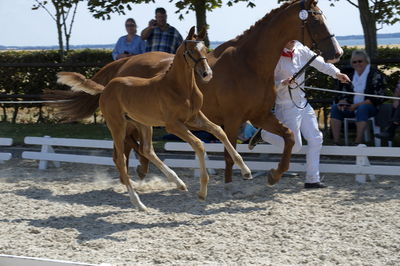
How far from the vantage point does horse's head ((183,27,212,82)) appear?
216 inches

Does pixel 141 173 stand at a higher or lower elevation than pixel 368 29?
lower

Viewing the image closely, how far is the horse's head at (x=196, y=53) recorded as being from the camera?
18.0 ft

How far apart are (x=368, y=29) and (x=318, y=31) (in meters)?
4.46

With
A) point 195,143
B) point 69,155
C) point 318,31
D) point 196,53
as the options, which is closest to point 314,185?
point 318,31

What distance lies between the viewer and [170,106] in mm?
5902

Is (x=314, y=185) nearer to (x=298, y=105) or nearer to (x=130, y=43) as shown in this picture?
(x=298, y=105)

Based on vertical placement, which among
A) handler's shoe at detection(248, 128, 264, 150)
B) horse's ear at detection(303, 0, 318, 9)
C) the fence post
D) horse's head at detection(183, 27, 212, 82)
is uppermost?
horse's ear at detection(303, 0, 318, 9)

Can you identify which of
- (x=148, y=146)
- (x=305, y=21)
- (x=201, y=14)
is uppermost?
(x=201, y=14)

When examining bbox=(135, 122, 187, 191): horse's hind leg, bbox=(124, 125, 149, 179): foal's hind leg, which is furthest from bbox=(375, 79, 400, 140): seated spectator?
bbox=(135, 122, 187, 191): horse's hind leg

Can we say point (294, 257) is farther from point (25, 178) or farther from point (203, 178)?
point (25, 178)

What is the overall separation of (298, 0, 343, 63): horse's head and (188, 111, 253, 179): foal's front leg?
1433 millimetres

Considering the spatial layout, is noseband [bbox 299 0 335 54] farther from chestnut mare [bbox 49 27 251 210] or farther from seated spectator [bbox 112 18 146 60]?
seated spectator [bbox 112 18 146 60]

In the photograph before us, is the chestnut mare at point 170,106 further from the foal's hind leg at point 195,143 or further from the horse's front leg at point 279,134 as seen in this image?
the horse's front leg at point 279,134

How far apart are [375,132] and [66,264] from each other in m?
5.66
